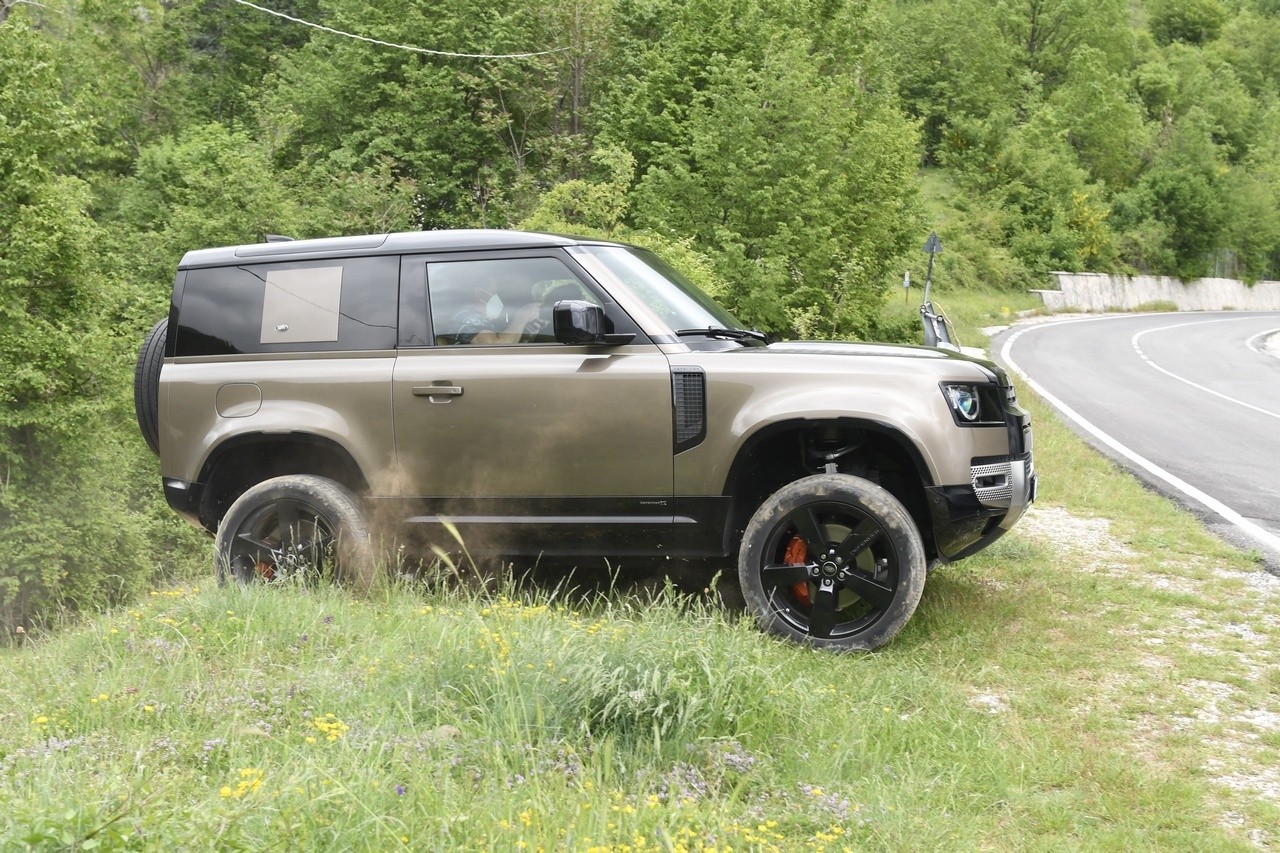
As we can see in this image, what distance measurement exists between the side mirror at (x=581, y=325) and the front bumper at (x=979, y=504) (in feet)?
5.57

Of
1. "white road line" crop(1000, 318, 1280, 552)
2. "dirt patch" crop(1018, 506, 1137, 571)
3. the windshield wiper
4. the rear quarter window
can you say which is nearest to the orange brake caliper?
the windshield wiper

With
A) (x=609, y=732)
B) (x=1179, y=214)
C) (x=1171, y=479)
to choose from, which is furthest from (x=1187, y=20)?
(x=609, y=732)

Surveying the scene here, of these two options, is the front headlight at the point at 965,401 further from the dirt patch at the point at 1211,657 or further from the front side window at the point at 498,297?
the front side window at the point at 498,297

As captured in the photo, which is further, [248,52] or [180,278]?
[248,52]

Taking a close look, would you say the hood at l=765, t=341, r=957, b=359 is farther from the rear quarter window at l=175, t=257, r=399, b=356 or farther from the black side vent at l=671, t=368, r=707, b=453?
the rear quarter window at l=175, t=257, r=399, b=356

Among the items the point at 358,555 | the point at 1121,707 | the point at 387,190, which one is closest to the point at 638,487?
the point at 358,555

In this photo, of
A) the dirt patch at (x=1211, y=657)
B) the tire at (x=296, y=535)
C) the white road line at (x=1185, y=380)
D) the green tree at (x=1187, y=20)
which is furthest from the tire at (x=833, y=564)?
the green tree at (x=1187, y=20)

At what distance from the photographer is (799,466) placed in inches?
231

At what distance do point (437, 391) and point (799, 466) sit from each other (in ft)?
6.18

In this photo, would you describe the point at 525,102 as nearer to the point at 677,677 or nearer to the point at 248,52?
the point at 248,52

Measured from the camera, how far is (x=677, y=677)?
4.11 meters

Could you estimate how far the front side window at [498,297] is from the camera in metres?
5.83

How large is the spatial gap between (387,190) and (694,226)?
57.7ft

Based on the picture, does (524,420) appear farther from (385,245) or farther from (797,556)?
(797,556)
